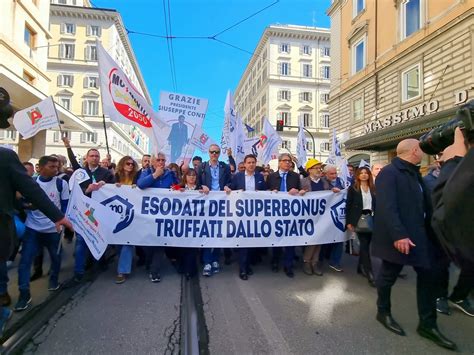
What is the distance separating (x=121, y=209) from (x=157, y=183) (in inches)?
29.1

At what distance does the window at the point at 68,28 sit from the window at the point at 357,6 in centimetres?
4693

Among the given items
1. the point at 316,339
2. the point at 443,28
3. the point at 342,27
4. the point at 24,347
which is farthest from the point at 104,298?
the point at 342,27

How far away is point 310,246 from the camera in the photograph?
17.5 ft

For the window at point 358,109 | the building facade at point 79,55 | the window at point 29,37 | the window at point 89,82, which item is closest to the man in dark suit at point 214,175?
the window at point 358,109

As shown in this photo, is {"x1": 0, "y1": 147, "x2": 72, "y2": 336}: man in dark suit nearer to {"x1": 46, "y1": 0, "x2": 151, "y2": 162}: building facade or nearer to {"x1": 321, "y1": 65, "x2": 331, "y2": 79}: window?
{"x1": 46, "y1": 0, "x2": 151, "y2": 162}: building facade

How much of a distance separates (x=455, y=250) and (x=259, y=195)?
382 cm

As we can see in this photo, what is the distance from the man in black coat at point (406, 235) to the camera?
3.04m

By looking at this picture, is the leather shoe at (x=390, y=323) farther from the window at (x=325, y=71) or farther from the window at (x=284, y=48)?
the window at (x=325, y=71)

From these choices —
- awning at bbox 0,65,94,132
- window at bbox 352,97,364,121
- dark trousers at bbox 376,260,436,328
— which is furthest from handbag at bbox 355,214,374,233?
window at bbox 352,97,364,121

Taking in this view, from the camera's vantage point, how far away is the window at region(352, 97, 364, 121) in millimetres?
22748

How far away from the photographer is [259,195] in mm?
5164

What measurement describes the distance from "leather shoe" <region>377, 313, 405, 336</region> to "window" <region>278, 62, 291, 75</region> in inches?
A: 2395

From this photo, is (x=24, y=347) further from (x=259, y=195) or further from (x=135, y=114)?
(x=135, y=114)

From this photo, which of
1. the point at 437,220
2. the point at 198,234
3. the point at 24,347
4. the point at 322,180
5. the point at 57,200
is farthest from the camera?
the point at 322,180
